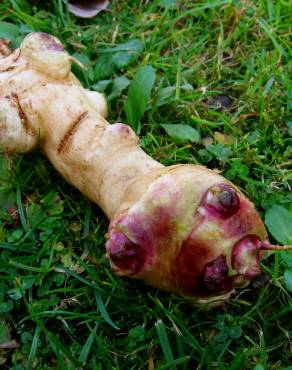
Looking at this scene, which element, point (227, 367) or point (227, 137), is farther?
point (227, 137)

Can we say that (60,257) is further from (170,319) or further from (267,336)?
(267,336)

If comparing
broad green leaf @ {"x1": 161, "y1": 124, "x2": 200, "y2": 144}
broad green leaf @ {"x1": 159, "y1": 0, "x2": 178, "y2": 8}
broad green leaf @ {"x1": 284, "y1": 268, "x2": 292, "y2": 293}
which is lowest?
broad green leaf @ {"x1": 284, "y1": 268, "x2": 292, "y2": 293}

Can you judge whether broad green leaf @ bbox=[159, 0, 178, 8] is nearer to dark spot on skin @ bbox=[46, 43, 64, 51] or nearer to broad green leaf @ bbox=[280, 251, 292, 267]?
dark spot on skin @ bbox=[46, 43, 64, 51]

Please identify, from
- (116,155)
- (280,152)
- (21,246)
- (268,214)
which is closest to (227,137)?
(280,152)

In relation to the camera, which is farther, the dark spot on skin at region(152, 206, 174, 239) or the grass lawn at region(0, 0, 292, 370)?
the grass lawn at region(0, 0, 292, 370)

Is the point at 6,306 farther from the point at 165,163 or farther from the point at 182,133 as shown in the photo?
the point at 182,133

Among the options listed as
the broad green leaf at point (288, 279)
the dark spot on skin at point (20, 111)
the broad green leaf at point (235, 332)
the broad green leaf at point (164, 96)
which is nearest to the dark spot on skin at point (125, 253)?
the broad green leaf at point (235, 332)

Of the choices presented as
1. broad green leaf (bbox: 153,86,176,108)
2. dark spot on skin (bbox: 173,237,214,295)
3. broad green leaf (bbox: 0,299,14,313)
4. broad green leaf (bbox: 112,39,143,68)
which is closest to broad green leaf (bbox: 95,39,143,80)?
broad green leaf (bbox: 112,39,143,68)
